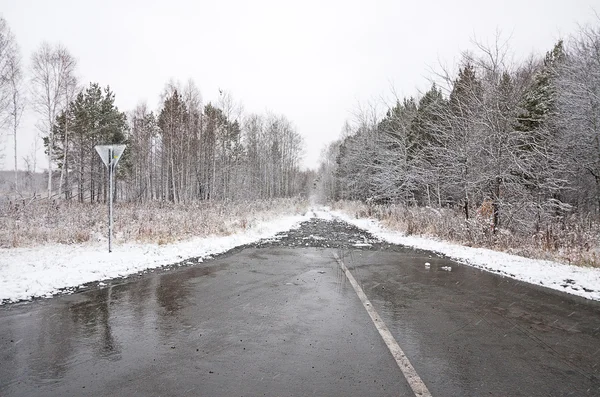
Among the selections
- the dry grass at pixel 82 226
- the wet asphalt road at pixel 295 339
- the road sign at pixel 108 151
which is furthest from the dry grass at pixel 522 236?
the road sign at pixel 108 151

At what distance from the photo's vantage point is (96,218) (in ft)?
55.5

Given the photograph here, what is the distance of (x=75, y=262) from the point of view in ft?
30.5

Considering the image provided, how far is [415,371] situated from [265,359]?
63.0 inches

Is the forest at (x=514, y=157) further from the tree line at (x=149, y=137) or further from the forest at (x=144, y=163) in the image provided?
the tree line at (x=149, y=137)

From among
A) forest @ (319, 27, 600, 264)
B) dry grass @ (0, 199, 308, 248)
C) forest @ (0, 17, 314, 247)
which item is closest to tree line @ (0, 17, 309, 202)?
forest @ (0, 17, 314, 247)

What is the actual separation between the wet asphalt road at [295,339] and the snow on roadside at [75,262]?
86 cm

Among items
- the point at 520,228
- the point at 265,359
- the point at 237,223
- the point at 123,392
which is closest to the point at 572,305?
the point at 265,359

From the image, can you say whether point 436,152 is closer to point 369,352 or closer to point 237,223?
point 237,223

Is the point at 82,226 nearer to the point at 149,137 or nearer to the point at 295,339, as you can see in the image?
the point at 295,339

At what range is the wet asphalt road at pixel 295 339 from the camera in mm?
3293

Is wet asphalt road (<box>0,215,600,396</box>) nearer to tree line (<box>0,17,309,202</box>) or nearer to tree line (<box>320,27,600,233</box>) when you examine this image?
tree line (<box>320,27,600,233</box>)

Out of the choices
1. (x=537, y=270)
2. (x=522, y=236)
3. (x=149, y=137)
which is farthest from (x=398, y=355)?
(x=149, y=137)

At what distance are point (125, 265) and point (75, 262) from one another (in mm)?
1343

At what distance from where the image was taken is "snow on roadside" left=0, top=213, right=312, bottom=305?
698 cm
